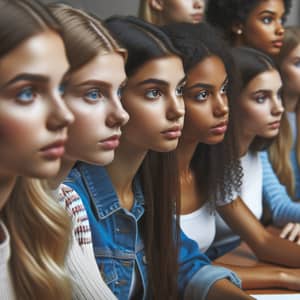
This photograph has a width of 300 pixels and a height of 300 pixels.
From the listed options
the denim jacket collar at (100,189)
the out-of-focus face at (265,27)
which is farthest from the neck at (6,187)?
the out-of-focus face at (265,27)

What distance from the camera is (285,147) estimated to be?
139 centimetres

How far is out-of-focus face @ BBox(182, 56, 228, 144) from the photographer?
875 mm

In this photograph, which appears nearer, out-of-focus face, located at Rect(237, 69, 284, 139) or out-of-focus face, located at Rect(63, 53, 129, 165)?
out-of-focus face, located at Rect(63, 53, 129, 165)

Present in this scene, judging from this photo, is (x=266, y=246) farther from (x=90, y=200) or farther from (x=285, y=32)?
(x=285, y=32)

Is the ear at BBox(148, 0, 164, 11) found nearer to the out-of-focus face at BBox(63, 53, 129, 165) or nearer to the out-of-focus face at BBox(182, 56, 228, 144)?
the out-of-focus face at BBox(182, 56, 228, 144)

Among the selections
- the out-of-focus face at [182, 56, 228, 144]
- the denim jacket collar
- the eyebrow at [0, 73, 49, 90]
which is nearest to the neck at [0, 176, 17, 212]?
the eyebrow at [0, 73, 49, 90]

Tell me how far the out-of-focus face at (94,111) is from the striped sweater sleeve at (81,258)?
10 cm

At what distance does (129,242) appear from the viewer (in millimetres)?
802

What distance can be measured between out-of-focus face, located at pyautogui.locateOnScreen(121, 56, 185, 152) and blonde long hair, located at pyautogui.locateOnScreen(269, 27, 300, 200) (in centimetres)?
66

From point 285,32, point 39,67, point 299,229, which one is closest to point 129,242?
point 39,67

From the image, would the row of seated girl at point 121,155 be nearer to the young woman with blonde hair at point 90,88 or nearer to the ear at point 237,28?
the young woman with blonde hair at point 90,88

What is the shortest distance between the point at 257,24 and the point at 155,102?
0.70 meters

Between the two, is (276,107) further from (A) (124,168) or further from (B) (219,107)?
(A) (124,168)

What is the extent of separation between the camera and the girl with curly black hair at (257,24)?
1.36 m
